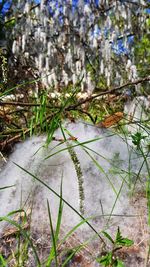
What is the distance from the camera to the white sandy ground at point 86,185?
957 mm

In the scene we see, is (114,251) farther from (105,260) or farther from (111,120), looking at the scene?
(111,120)

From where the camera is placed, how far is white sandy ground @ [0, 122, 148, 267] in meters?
0.96

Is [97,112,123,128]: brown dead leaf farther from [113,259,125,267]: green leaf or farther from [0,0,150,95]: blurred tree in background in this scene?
[0,0,150,95]: blurred tree in background

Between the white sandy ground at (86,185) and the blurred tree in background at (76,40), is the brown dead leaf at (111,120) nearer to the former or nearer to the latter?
the white sandy ground at (86,185)

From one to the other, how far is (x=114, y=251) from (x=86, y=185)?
0.21 m

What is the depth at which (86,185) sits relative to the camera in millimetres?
1055

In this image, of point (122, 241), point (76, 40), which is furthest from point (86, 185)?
point (76, 40)

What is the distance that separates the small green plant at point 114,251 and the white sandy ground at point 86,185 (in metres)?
0.03

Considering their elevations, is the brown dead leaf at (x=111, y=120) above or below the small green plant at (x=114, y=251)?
above

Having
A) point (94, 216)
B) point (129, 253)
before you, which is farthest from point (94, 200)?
point (129, 253)

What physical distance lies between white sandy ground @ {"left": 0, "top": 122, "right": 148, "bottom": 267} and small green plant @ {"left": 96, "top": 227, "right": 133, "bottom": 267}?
0.03 metres

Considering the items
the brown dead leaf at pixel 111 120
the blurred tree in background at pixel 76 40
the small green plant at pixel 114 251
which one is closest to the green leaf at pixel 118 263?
the small green plant at pixel 114 251

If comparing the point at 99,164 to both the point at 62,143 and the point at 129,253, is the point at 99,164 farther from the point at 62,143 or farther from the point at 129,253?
the point at 129,253

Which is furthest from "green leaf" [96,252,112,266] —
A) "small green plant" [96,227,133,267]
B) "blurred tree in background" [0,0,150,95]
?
"blurred tree in background" [0,0,150,95]
